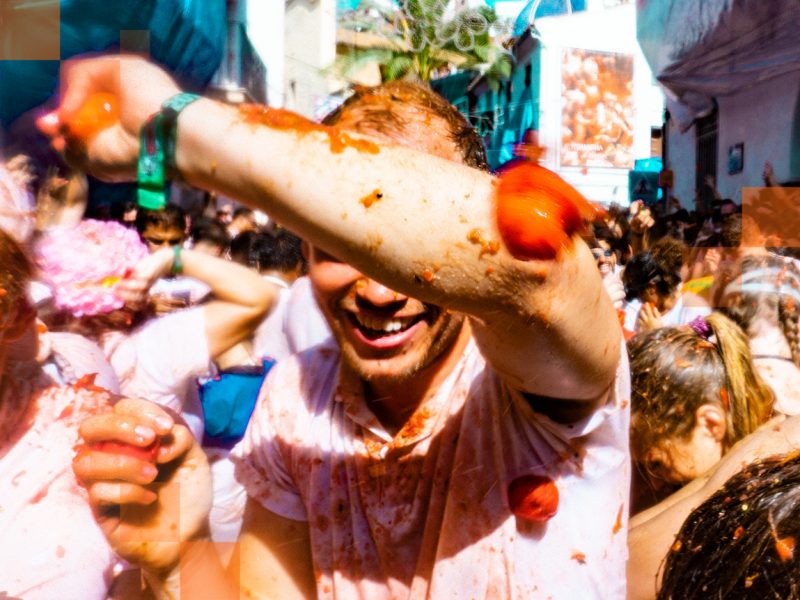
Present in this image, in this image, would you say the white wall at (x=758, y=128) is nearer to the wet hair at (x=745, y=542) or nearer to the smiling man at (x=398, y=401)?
the smiling man at (x=398, y=401)

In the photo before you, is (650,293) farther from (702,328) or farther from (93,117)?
(93,117)

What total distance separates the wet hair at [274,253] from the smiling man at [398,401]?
253 centimetres

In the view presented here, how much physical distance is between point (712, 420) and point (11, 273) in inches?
63.1

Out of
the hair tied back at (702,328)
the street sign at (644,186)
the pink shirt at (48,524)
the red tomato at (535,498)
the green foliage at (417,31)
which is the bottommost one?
the pink shirt at (48,524)

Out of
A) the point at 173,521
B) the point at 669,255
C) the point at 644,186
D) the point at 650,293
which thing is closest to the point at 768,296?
the point at 650,293

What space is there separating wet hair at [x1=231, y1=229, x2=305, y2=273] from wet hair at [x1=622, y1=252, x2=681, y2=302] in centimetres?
189

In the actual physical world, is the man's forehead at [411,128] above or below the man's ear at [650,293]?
above

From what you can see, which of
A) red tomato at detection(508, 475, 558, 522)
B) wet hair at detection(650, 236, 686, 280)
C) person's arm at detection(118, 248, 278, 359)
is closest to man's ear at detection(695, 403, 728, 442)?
red tomato at detection(508, 475, 558, 522)

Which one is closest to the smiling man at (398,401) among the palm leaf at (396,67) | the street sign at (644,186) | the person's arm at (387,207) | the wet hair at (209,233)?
the person's arm at (387,207)

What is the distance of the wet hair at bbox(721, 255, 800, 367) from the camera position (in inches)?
121

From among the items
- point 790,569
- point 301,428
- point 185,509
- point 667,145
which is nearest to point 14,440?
point 185,509

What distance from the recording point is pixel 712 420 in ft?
6.40

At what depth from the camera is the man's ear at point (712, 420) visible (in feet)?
6.38

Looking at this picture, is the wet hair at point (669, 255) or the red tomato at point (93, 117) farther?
the wet hair at point (669, 255)
